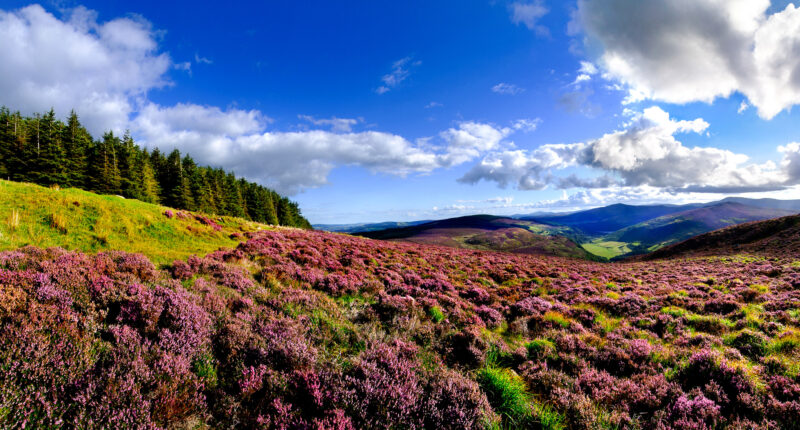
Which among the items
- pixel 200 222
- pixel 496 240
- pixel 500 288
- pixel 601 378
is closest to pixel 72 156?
pixel 200 222

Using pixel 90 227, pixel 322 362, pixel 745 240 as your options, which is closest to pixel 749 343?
pixel 322 362

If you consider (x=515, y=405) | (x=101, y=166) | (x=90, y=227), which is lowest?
(x=515, y=405)

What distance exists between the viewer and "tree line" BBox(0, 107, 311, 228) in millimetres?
43562

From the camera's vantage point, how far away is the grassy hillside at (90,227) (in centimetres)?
977

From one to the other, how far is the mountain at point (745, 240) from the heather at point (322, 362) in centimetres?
4719

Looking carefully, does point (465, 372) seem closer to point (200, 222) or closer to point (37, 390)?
point (37, 390)

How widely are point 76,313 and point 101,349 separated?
1.31 meters

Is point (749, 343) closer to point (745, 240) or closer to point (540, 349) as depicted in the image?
point (540, 349)

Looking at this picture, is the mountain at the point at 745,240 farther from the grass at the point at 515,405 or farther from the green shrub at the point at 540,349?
the grass at the point at 515,405

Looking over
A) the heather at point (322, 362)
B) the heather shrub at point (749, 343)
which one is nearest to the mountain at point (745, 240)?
the heather shrub at point (749, 343)

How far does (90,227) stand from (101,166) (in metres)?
53.8

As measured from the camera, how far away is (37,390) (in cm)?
313

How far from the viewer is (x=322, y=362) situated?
508cm

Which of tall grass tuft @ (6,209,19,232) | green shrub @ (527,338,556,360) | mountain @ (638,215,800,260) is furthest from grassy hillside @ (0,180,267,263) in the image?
mountain @ (638,215,800,260)
